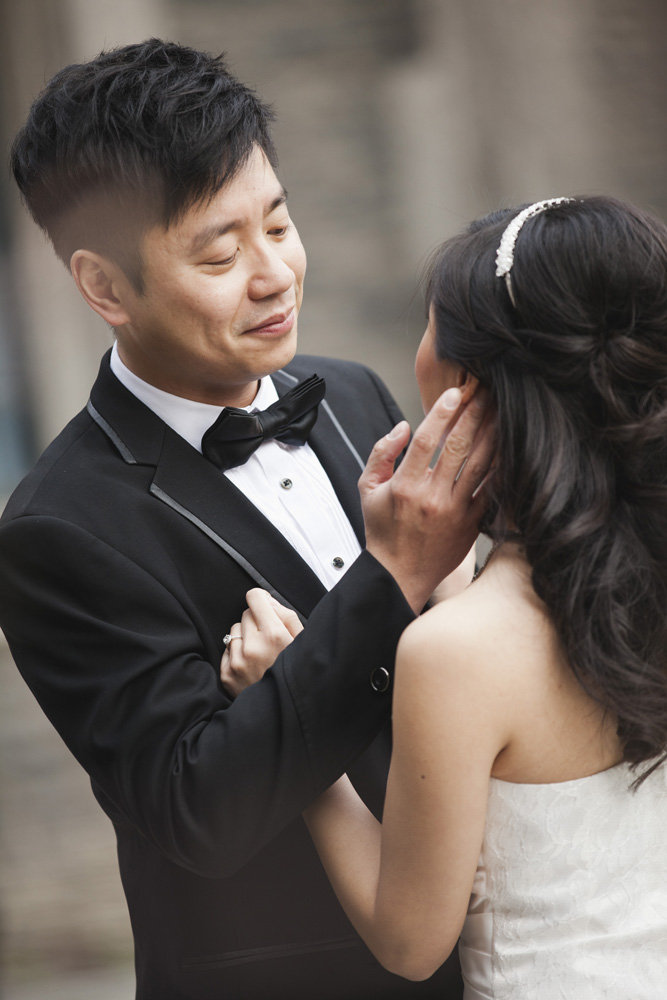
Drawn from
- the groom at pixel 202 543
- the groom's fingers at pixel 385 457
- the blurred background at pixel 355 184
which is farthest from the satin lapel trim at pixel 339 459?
the blurred background at pixel 355 184

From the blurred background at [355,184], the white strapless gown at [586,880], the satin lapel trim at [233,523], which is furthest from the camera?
the blurred background at [355,184]

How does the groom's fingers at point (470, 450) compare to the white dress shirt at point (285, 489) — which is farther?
the white dress shirt at point (285, 489)

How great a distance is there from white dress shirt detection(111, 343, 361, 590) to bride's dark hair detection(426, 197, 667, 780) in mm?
483

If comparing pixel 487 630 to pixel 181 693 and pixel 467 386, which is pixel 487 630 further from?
pixel 181 693

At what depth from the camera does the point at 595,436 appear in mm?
1292

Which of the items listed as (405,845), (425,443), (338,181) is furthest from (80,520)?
(338,181)

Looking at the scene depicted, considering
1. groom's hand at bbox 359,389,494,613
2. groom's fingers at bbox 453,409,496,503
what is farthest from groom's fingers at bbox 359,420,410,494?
groom's fingers at bbox 453,409,496,503

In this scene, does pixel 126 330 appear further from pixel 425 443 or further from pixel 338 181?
pixel 338 181

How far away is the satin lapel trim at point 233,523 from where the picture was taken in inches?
63.5

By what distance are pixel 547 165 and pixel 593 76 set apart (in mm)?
343

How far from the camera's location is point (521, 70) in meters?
3.78

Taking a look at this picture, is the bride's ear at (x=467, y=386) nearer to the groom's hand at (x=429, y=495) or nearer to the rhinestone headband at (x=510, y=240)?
the groom's hand at (x=429, y=495)

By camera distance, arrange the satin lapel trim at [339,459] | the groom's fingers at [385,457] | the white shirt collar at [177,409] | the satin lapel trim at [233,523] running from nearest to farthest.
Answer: the groom's fingers at [385,457]
the satin lapel trim at [233,523]
the white shirt collar at [177,409]
the satin lapel trim at [339,459]

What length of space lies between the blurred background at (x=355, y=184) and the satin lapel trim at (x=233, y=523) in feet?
7.10
